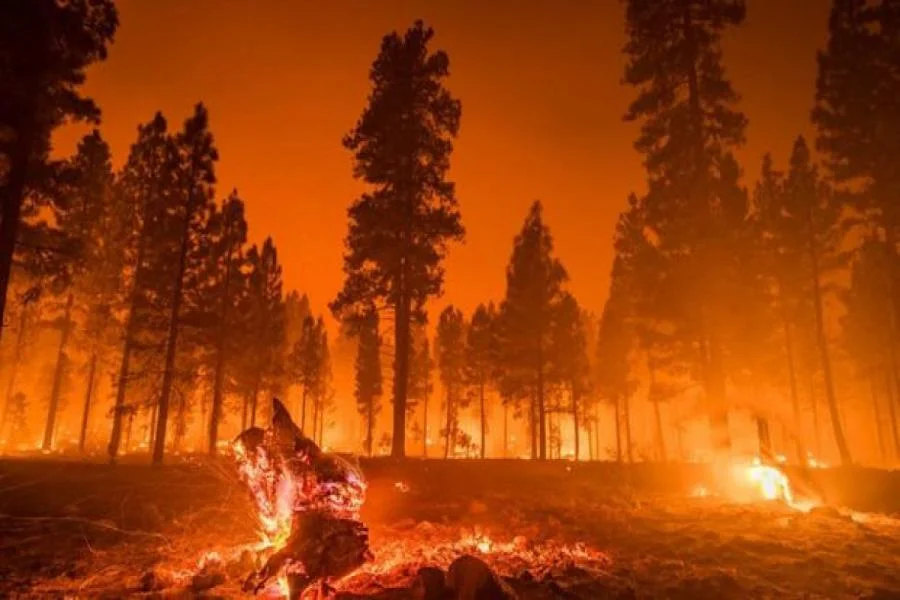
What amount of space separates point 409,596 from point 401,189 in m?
18.7

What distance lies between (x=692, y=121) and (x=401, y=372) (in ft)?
52.2

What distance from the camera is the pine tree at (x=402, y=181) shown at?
2514 centimetres

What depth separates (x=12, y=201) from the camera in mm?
15008

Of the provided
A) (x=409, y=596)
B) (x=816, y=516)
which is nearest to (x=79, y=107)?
(x=409, y=596)

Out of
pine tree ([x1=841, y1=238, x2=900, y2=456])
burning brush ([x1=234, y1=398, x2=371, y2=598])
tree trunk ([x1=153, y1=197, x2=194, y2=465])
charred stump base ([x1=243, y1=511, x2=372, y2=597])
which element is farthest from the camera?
pine tree ([x1=841, y1=238, x2=900, y2=456])

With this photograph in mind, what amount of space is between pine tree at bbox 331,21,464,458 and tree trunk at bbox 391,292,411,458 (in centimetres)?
11

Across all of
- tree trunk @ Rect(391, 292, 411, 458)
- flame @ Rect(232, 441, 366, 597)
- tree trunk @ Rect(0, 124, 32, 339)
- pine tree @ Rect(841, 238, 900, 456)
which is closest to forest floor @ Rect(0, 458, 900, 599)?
flame @ Rect(232, 441, 366, 597)

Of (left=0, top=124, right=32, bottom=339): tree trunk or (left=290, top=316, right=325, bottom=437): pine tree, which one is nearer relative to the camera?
(left=0, top=124, right=32, bottom=339): tree trunk

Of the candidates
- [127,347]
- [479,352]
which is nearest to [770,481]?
[127,347]

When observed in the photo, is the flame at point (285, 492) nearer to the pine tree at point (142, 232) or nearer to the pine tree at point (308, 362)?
the pine tree at point (142, 232)

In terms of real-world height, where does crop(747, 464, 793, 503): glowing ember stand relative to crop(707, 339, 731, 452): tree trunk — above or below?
below

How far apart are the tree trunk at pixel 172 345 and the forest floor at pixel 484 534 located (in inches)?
61.6

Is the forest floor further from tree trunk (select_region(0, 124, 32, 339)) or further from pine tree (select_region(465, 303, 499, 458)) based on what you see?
pine tree (select_region(465, 303, 499, 458))

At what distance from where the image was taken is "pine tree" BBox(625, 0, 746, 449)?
23.4 metres
